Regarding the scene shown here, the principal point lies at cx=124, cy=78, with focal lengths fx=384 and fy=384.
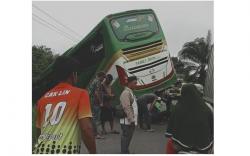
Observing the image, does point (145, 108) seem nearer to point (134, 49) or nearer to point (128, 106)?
point (134, 49)

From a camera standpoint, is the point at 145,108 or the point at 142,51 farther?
the point at 145,108

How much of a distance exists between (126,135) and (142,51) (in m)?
1.60

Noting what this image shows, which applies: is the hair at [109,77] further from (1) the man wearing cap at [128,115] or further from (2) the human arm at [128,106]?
(2) the human arm at [128,106]

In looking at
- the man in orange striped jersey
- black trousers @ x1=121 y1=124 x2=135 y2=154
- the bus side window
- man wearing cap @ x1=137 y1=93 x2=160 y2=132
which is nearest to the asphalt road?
man wearing cap @ x1=137 y1=93 x2=160 y2=132

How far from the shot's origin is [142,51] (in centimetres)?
619

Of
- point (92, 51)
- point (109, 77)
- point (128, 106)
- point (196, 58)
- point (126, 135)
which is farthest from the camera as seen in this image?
point (196, 58)

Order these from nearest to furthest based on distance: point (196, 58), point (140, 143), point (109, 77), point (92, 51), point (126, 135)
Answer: point (126, 135), point (140, 143), point (109, 77), point (92, 51), point (196, 58)

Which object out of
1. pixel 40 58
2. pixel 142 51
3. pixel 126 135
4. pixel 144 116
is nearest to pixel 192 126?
pixel 126 135

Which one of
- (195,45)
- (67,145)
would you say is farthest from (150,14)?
(67,145)

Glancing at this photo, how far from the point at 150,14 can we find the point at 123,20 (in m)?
0.45

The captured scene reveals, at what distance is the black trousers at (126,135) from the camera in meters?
5.14

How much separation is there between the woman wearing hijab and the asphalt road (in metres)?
2.26

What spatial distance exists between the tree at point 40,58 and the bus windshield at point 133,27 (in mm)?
1080

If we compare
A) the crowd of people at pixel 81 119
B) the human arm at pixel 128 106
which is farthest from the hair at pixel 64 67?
A: the human arm at pixel 128 106
